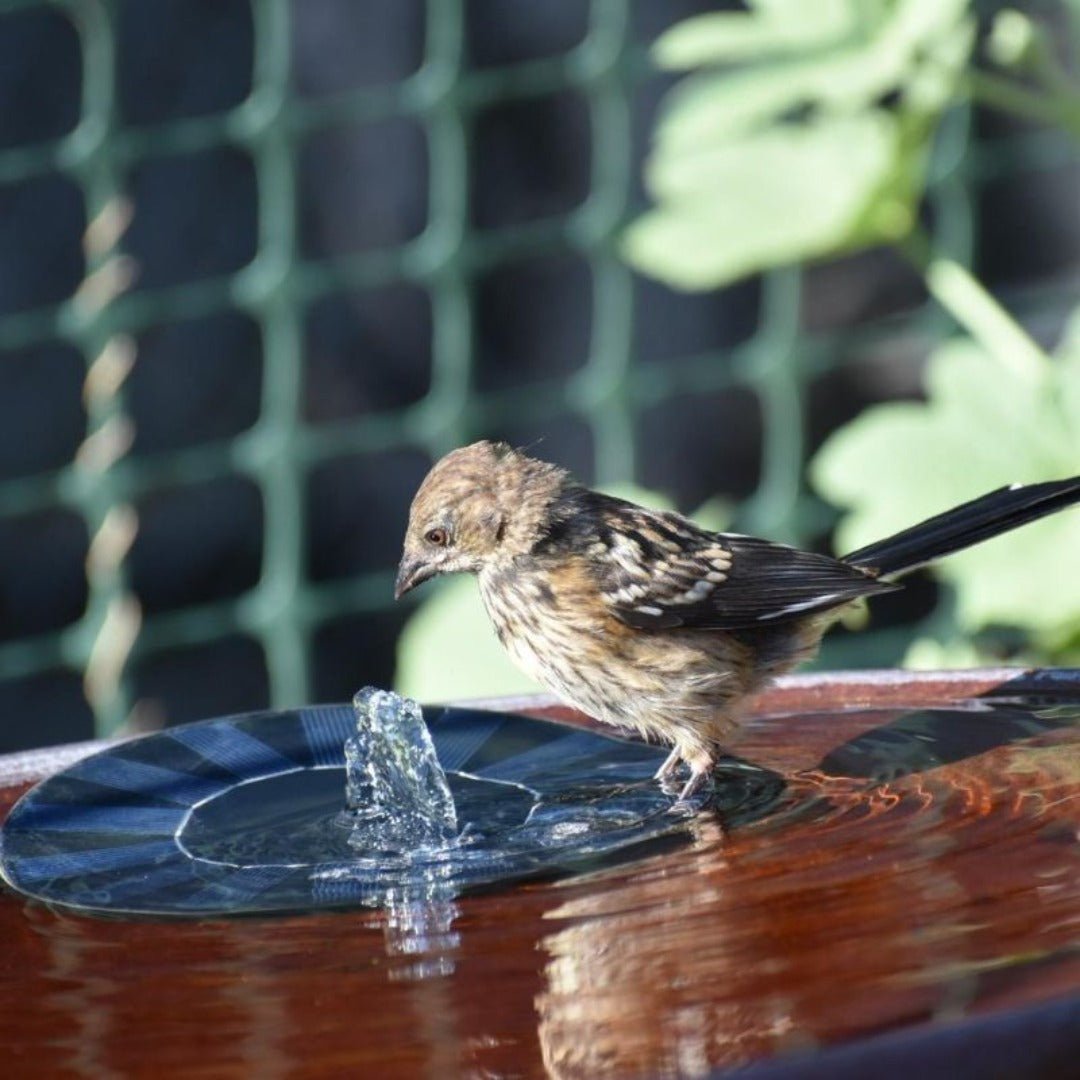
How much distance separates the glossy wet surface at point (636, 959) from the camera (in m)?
1.85

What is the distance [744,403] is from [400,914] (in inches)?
216

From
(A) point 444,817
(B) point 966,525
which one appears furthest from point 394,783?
(B) point 966,525

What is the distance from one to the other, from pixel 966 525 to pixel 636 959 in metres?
1.67

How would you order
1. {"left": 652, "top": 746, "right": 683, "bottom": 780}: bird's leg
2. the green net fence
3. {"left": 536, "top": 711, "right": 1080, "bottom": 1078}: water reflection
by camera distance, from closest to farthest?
{"left": 536, "top": 711, "right": 1080, "bottom": 1078}: water reflection
{"left": 652, "top": 746, "right": 683, "bottom": 780}: bird's leg
the green net fence

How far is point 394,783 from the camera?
278 centimetres

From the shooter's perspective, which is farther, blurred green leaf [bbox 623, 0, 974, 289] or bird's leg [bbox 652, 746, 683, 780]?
blurred green leaf [bbox 623, 0, 974, 289]

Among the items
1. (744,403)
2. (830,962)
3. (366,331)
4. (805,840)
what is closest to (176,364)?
(366,331)

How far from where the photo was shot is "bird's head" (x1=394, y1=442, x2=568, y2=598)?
147 inches

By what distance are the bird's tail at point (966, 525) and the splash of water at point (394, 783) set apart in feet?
3.49

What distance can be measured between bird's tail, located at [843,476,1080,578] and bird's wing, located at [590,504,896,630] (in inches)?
5.3

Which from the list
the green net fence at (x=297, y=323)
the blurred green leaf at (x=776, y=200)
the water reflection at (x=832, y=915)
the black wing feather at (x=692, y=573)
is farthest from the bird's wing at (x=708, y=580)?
the green net fence at (x=297, y=323)

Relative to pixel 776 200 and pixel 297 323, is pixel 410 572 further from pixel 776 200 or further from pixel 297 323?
pixel 297 323

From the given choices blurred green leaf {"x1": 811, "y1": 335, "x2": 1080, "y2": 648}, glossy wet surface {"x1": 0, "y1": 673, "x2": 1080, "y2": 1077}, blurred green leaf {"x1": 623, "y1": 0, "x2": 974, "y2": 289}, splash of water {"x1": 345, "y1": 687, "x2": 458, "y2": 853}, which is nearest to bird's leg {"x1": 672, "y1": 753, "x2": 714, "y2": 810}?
glossy wet surface {"x1": 0, "y1": 673, "x2": 1080, "y2": 1077}

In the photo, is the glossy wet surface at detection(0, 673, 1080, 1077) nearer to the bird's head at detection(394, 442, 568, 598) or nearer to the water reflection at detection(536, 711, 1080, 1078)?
the water reflection at detection(536, 711, 1080, 1078)
